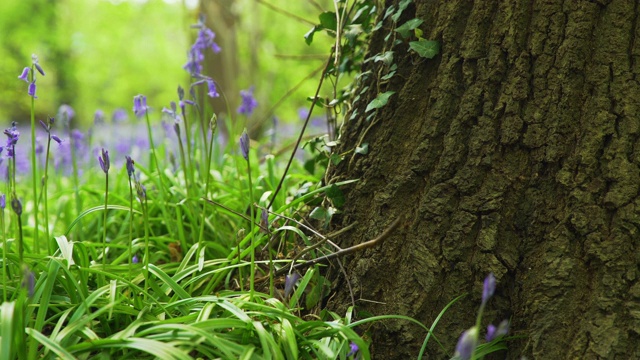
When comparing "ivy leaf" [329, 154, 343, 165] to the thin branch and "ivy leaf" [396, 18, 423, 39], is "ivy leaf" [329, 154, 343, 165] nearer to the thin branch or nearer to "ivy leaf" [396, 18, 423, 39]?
the thin branch

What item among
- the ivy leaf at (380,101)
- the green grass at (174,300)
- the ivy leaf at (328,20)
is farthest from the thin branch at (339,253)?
the ivy leaf at (328,20)

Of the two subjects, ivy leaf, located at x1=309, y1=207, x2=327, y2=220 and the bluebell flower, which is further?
ivy leaf, located at x1=309, y1=207, x2=327, y2=220

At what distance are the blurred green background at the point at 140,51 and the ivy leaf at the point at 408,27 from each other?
5.31 ft

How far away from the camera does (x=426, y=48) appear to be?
70.7 inches

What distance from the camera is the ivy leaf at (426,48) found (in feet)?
5.89

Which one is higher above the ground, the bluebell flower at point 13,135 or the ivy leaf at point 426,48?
the ivy leaf at point 426,48

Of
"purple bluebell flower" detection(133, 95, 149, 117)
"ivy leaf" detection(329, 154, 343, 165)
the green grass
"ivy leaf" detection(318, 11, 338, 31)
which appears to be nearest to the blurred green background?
"purple bluebell flower" detection(133, 95, 149, 117)

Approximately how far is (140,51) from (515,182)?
3044 centimetres

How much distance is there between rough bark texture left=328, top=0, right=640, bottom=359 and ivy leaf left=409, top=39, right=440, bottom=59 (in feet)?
0.09

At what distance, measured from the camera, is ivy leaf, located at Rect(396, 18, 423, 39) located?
71.7 inches

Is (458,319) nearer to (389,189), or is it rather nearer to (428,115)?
(389,189)

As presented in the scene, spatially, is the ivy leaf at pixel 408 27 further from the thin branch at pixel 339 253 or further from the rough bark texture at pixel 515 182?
the thin branch at pixel 339 253

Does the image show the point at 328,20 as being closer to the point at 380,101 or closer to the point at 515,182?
the point at 380,101

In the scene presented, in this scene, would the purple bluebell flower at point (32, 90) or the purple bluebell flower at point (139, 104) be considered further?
the purple bluebell flower at point (139, 104)
